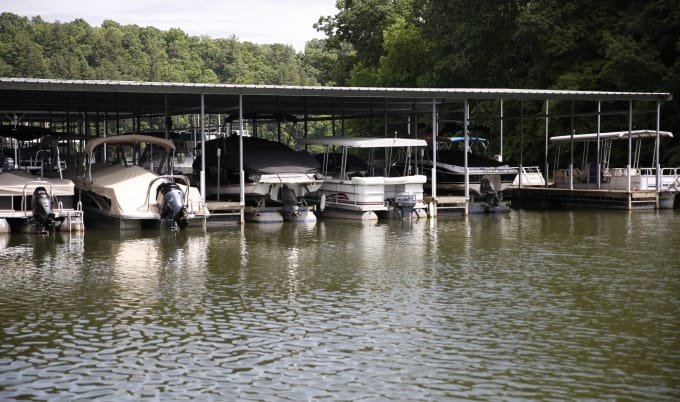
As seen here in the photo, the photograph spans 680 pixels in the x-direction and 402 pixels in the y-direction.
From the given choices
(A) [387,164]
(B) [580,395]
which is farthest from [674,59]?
(B) [580,395]

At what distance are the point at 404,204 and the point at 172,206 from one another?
21.9ft

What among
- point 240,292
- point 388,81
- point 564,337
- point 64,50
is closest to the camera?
point 564,337

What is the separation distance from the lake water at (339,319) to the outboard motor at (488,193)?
7.40m

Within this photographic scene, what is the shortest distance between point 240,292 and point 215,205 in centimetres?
1019

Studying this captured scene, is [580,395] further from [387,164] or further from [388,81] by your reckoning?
[388,81]

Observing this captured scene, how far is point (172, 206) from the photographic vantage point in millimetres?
21156

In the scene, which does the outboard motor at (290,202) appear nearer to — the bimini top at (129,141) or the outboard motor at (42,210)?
the bimini top at (129,141)

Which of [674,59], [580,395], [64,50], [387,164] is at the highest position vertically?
[64,50]

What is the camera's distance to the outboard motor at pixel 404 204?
24.9m

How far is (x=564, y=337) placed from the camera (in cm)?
1070

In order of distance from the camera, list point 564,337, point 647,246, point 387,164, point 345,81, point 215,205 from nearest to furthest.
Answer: point 564,337
point 647,246
point 215,205
point 387,164
point 345,81

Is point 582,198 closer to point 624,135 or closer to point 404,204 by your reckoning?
point 624,135

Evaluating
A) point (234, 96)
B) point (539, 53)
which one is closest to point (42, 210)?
point (234, 96)

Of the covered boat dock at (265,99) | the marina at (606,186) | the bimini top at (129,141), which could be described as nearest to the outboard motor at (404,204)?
the covered boat dock at (265,99)
